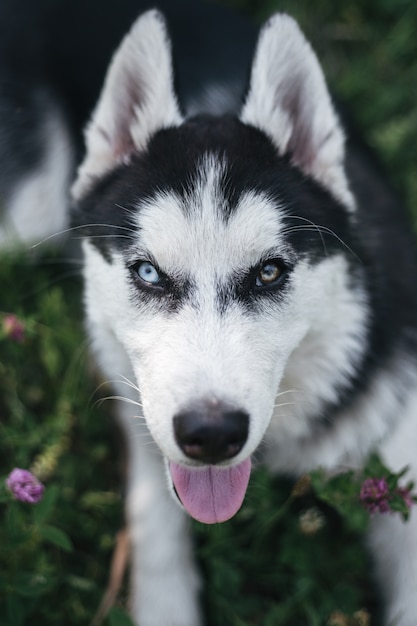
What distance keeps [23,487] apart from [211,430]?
2.56ft

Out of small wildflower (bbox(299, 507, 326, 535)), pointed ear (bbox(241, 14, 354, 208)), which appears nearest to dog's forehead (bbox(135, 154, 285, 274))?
pointed ear (bbox(241, 14, 354, 208))

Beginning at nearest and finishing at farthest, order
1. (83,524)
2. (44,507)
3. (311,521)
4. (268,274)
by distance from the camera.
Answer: (268,274)
(44,507)
(311,521)
(83,524)

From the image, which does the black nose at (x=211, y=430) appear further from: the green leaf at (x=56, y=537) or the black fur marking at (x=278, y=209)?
the green leaf at (x=56, y=537)

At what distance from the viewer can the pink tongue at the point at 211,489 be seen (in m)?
2.41

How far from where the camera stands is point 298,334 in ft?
8.02

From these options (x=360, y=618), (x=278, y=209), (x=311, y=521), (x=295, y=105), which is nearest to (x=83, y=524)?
(x=311, y=521)

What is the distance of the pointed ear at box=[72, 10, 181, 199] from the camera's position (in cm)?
251

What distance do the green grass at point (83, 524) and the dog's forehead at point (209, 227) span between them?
869 mm

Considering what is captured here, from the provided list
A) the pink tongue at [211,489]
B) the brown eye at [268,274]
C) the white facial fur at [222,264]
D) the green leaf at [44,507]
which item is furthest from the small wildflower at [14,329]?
the brown eye at [268,274]

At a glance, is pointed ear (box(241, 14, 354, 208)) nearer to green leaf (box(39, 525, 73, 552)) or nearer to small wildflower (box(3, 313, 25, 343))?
small wildflower (box(3, 313, 25, 343))

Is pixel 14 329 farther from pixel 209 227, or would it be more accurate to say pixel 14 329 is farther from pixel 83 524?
pixel 209 227

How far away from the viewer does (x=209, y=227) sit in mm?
2328

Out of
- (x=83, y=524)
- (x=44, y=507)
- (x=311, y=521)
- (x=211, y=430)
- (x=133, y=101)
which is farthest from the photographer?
(x=83, y=524)

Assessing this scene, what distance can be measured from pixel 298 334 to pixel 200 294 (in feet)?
1.20
